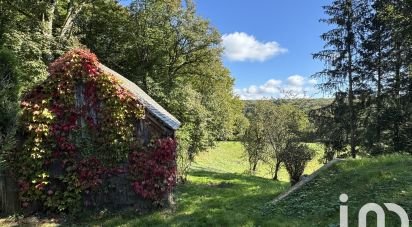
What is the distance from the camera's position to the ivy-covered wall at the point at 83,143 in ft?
32.8

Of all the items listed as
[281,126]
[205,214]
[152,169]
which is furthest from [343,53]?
[205,214]

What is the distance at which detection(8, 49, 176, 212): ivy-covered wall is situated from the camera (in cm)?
999

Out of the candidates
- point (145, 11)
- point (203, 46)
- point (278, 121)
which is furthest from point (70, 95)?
point (278, 121)

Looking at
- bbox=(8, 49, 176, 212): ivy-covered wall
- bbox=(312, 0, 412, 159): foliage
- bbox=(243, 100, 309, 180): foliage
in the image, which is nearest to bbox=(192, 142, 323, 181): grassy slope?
bbox=(243, 100, 309, 180): foliage

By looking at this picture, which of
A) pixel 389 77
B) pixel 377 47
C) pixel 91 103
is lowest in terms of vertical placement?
pixel 91 103

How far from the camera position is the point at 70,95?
10.3 meters

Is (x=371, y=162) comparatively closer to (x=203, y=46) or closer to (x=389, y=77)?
(x=389, y=77)

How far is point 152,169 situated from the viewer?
403 inches

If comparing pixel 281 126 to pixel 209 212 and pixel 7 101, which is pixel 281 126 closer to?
pixel 209 212

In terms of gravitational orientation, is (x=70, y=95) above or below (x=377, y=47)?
below

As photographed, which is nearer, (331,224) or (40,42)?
(331,224)

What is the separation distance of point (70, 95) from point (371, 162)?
9094mm

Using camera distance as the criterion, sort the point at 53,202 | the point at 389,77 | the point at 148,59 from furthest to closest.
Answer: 1. the point at 148,59
2. the point at 389,77
3. the point at 53,202

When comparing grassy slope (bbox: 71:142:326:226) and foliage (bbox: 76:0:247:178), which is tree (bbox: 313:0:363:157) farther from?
grassy slope (bbox: 71:142:326:226)
